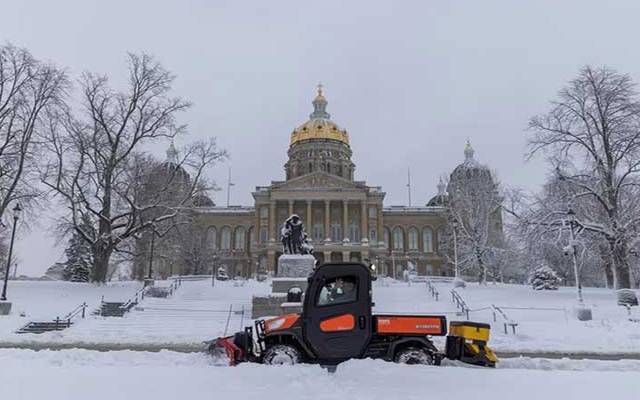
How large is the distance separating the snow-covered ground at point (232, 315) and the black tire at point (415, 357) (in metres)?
7.05

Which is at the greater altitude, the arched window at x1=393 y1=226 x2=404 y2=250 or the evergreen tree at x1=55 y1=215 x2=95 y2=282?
the arched window at x1=393 y1=226 x2=404 y2=250

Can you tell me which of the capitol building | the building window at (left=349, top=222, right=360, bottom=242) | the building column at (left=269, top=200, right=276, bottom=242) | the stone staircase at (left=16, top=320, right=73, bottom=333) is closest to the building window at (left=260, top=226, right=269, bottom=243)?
the capitol building

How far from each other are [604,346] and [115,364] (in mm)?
13832

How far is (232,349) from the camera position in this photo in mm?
8617

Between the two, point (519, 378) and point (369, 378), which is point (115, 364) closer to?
point (369, 378)

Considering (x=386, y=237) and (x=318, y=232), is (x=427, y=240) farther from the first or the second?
(x=318, y=232)

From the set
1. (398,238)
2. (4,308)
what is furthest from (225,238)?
(4,308)

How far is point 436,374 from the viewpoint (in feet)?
23.4

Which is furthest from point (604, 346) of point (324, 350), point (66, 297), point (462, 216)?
point (462, 216)

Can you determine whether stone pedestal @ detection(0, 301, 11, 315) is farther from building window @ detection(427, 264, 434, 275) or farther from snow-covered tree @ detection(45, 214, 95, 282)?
building window @ detection(427, 264, 434, 275)

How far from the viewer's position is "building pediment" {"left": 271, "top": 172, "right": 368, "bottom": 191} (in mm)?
62812

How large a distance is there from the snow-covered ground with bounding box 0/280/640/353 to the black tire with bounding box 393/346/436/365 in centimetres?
705

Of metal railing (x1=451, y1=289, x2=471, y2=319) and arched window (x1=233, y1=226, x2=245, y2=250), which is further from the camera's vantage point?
arched window (x1=233, y1=226, x2=245, y2=250)

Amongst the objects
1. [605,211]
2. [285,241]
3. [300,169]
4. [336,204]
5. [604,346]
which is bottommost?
[604,346]
